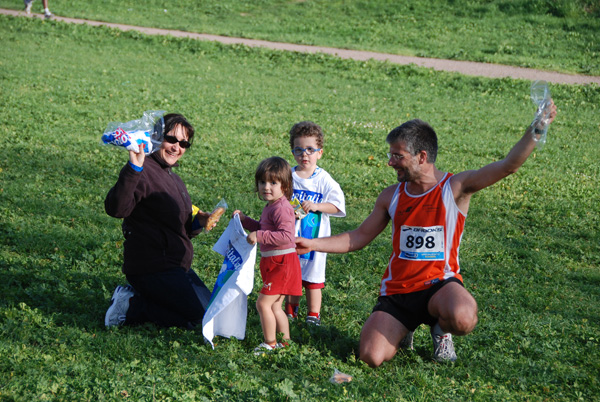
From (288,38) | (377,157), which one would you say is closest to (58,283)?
(377,157)

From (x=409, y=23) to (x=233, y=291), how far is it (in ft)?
72.4

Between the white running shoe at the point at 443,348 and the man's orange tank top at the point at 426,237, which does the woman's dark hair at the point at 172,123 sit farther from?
the white running shoe at the point at 443,348

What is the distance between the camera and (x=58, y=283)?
5613 millimetres

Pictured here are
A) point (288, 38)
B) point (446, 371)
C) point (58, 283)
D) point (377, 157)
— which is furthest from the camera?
point (288, 38)

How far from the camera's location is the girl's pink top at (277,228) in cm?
455

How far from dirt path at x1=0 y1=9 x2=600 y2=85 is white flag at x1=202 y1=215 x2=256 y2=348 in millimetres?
14878

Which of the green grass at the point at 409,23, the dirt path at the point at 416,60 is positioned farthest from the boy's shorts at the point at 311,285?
the green grass at the point at 409,23

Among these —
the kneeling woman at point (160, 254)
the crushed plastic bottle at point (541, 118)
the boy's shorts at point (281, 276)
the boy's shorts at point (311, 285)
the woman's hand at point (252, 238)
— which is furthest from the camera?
the boy's shorts at point (311, 285)

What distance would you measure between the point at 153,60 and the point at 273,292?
15.1 metres

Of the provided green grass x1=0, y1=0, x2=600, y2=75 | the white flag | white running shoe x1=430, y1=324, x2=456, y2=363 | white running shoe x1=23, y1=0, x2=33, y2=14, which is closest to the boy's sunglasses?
the white flag

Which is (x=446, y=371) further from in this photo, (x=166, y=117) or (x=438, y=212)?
(x=166, y=117)

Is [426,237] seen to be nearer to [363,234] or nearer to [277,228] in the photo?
[363,234]

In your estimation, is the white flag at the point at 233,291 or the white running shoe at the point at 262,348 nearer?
the white running shoe at the point at 262,348

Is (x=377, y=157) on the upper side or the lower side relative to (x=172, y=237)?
upper
